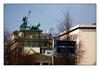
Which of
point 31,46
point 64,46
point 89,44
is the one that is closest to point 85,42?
A: point 89,44

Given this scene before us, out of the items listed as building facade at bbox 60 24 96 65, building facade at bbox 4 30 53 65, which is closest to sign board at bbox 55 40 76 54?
building facade at bbox 60 24 96 65

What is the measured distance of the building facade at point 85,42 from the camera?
11.1m

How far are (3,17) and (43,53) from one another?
3749 mm

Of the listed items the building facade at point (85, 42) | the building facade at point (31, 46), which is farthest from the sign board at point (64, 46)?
the building facade at point (31, 46)

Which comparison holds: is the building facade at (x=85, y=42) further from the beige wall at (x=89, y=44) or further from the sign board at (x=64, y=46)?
the sign board at (x=64, y=46)

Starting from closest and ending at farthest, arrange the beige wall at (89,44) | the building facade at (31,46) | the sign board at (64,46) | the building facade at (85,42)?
the sign board at (64,46)
the beige wall at (89,44)
the building facade at (85,42)
the building facade at (31,46)

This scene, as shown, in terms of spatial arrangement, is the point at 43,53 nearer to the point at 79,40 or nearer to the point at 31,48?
the point at 31,48

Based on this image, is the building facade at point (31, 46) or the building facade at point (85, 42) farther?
the building facade at point (31, 46)

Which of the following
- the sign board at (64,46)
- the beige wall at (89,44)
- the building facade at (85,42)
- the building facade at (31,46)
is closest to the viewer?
the sign board at (64,46)

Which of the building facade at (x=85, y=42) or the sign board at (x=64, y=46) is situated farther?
the building facade at (x=85, y=42)

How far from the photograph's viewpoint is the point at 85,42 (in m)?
13.4

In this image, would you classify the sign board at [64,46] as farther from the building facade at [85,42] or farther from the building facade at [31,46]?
the building facade at [31,46]

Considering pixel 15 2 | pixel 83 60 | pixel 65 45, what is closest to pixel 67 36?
pixel 83 60

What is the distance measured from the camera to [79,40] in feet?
43.7
